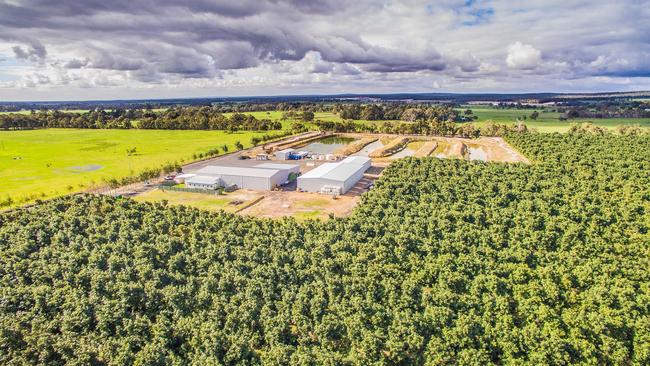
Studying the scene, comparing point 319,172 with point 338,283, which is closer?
point 338,283

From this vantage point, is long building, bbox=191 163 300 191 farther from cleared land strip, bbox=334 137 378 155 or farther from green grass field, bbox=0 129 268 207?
cleared land strip, bbox=334 137 378 155

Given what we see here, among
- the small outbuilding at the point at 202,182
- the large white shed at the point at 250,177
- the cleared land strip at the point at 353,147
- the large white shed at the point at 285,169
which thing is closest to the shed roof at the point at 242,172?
the large white shed at the point at 250,177

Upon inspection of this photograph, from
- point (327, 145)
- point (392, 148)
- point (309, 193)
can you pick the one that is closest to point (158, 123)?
point (327, 145)

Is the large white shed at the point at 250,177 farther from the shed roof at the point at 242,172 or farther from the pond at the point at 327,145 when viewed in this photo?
the pond at the point at 327,145

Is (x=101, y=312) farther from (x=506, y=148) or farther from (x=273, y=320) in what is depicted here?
(x=506, y=148)

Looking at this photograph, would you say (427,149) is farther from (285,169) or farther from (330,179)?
(330,179)
